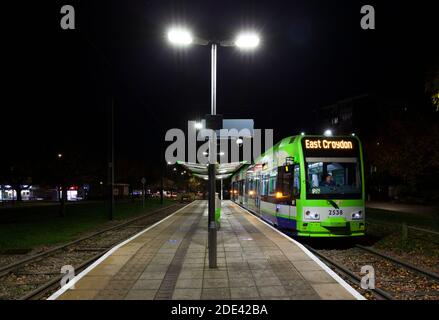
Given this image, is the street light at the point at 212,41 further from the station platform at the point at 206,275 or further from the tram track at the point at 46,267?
the tram track at the point at 46,267

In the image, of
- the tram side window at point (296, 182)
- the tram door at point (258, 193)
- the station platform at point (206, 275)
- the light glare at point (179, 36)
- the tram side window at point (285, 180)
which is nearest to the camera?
the station platform at point (206, 275)

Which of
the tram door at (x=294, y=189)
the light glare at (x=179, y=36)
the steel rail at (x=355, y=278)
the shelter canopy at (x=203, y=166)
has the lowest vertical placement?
the steel rail at (x=355, y=278)

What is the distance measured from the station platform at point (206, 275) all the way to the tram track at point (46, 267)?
0.70 m

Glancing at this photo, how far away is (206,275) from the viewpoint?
8789 mm

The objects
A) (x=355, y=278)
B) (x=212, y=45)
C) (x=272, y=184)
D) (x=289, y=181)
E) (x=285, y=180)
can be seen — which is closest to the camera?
(x=355, y=278)

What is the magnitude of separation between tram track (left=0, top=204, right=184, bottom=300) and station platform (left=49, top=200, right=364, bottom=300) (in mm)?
704

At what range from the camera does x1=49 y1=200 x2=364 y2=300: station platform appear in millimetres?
7344

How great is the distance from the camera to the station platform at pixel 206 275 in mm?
7344

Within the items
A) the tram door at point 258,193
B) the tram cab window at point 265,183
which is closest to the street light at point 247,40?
the tram cab window at point 265,183

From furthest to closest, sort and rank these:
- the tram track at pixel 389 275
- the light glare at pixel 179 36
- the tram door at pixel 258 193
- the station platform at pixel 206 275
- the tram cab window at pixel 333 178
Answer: the tram door at pixel 258 193
the tram cab window at pixel 333 178
the light glare at pixel 179 36
the tram track at pixel 389 275
the station platform at pixel 206 275

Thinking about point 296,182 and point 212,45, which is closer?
point 212,45

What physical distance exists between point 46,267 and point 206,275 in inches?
180

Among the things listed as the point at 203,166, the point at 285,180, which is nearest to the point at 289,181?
the point at 285,180

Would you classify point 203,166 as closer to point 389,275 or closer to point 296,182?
point 296,182
